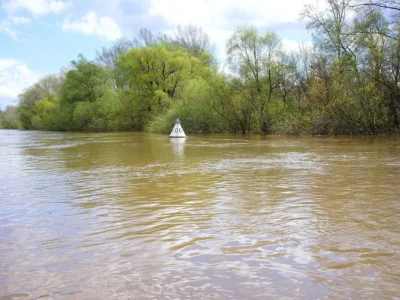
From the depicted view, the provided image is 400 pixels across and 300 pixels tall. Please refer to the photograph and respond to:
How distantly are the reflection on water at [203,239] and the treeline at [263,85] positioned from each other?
21281 millimetres

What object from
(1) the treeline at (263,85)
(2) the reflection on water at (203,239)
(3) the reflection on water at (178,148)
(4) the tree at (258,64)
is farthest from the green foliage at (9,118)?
(2) the reflection on water at (203,239)

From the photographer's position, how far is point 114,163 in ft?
37.3

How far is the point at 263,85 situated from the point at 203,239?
109 ft

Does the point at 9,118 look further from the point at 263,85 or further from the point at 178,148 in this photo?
the point at 178,148

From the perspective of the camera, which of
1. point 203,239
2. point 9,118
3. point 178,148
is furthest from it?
point 9,118

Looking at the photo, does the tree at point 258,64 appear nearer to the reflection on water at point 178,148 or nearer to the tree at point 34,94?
the reflection on water at point 178,148

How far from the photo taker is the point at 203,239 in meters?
3.88

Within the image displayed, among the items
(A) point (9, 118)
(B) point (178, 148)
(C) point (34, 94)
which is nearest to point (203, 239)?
(B) point (178, 148)

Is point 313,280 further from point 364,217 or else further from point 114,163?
point 114,163

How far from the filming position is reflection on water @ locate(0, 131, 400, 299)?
280cm

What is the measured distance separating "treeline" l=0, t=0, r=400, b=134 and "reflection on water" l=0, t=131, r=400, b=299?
2128 centimetres

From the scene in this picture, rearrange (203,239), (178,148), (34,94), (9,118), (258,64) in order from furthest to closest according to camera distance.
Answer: (9,118), (34,94), (258,64), (178,148), (203,239)

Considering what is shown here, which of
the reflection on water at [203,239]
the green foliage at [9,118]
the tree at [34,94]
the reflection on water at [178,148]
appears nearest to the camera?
the reflection on water at [203,239]

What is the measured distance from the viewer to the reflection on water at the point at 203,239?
280cm
